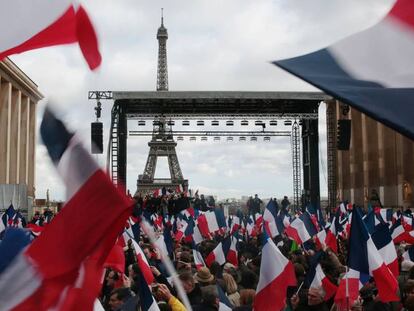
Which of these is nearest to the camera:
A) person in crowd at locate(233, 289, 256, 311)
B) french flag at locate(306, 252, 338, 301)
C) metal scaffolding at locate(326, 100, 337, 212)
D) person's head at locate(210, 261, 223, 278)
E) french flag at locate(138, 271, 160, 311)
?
french flag at locate(138, 271, 160, 311)

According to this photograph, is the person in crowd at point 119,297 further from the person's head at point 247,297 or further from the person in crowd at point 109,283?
the person in crowd at point 109,283

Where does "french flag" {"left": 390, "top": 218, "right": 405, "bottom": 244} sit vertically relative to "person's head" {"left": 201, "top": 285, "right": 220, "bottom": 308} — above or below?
above

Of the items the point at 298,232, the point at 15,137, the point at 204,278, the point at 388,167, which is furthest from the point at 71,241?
the point at 15,137

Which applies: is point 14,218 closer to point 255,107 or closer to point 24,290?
point 24,290

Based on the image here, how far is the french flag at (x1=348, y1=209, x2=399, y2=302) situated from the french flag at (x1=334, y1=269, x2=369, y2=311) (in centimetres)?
9

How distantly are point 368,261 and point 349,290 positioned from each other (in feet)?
1.35

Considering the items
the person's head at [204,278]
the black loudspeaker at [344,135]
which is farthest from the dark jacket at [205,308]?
the black loudspeaker at [344,135]

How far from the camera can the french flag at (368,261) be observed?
21.6ft

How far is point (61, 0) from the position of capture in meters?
3.32

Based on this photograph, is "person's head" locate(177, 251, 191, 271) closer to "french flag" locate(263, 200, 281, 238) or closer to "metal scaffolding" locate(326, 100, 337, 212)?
"french flag" locate(263, 200, 281, 238)

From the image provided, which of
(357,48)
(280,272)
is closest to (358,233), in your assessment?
(280,272)

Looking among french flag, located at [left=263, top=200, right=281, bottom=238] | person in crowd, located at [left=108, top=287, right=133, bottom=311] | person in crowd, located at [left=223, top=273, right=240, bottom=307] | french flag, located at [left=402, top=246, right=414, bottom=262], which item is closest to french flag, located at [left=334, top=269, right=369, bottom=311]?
person in crowd, located at [left=223, top=273, right=240, bottom=307]

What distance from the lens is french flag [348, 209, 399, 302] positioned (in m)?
6.57

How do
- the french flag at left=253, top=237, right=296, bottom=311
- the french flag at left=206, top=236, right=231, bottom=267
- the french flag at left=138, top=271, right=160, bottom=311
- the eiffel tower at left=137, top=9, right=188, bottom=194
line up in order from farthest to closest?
the eiffel tower at left=137, top=9, right=188, bottom=194, the french flag at left=206, top=236, right=231, bottom=267, the french flag at left=253, top=237, right=296, bottom=311, the french flag at left=138, top=271, right=160, bottom=311
